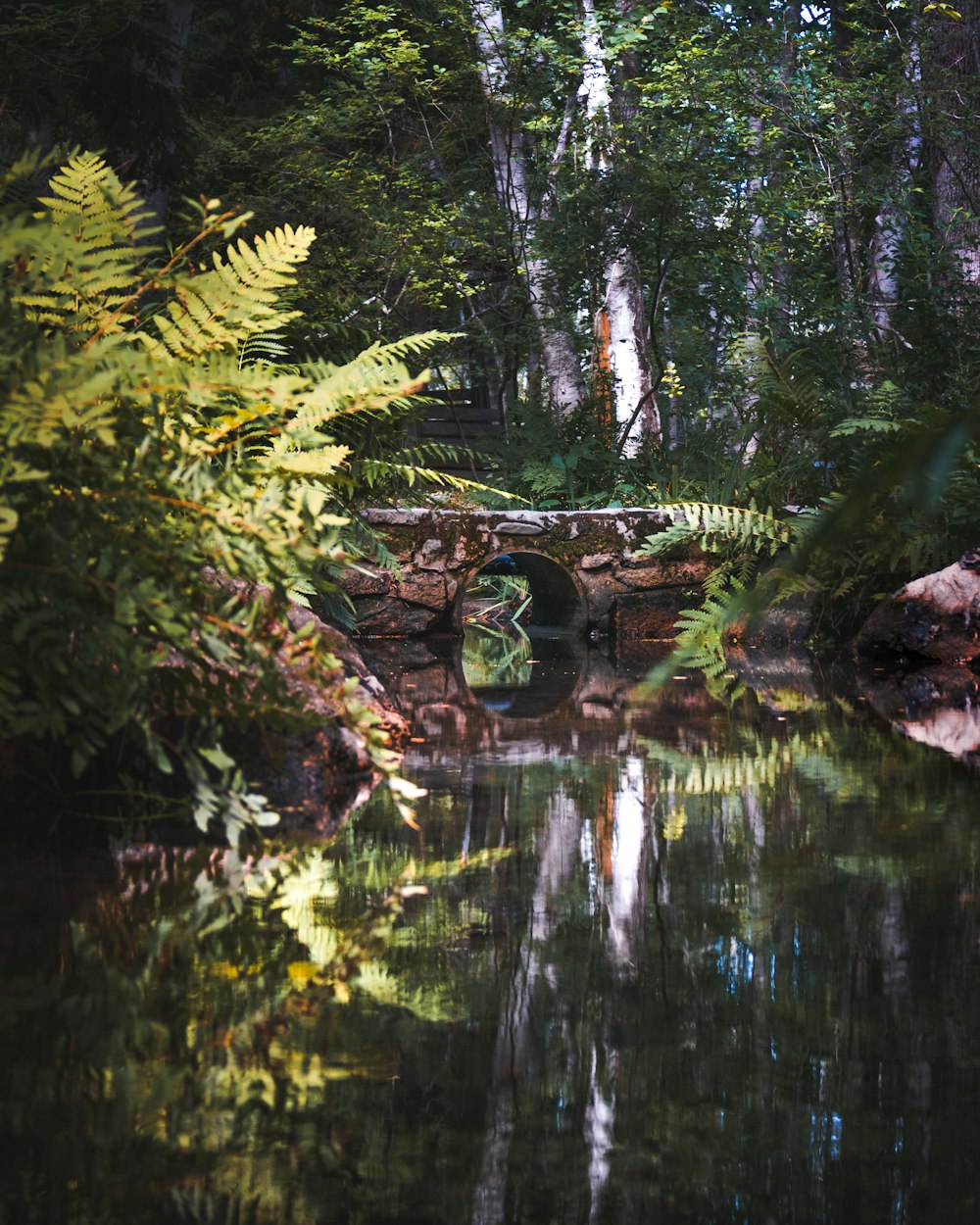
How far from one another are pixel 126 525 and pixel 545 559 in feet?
22.3

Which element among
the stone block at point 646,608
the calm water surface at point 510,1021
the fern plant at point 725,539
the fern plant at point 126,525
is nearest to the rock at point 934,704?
the calm water surface at point 510,1021

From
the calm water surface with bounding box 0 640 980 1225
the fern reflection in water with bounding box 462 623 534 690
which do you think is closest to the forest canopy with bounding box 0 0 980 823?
the fern reflection in water with bounding box 462 623 534 690

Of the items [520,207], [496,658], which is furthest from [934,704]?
[520,207]

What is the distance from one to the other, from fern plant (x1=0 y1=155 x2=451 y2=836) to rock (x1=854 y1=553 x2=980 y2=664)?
4908 mm

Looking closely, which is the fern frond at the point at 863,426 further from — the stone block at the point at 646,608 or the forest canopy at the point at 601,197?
the stone block at the point at 646,608

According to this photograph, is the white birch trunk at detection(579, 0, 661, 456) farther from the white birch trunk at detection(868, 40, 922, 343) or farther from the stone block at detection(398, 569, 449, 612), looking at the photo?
the stone block at detection(398, 569, 449, 612)

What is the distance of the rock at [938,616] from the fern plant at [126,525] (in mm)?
4908

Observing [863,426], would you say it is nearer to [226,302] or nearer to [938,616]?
[938,616]

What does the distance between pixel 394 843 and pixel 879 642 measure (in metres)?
5.29

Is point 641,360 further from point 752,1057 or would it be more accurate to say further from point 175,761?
point 752,1057

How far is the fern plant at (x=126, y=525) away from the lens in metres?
2.18

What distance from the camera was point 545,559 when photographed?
906 centimetres

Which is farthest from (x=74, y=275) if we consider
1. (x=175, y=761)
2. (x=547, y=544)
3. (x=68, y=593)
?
(x=547, y=544)

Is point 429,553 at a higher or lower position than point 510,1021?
higher
